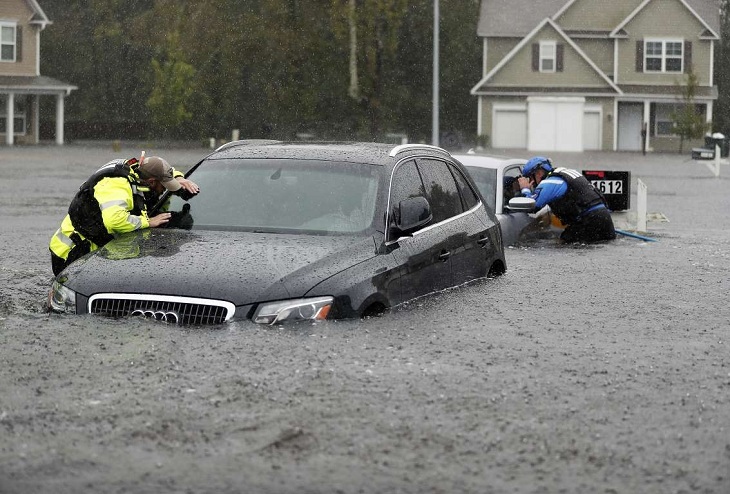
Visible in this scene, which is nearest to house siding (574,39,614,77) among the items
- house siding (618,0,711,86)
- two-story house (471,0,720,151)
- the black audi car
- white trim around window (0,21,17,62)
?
two-story house (471,0,720,151)

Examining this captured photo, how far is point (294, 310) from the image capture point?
8.16 meters

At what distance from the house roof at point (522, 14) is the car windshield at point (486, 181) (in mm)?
53569

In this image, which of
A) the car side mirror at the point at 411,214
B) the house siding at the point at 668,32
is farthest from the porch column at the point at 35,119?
the car side mirror at the point at 411,214

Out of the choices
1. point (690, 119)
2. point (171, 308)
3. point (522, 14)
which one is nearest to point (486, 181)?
point (171, 308)

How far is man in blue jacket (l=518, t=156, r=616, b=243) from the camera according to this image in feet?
53.4

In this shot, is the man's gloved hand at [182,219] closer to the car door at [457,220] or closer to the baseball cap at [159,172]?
the baseball cap at [159,172]

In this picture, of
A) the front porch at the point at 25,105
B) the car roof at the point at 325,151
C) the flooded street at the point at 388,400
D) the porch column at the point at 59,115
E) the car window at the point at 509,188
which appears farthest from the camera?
the porch column at the point at 59,115

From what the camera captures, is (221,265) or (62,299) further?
(62,299)

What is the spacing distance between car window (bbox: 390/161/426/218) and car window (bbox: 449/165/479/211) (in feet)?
2.28

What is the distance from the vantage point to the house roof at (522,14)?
6944cm

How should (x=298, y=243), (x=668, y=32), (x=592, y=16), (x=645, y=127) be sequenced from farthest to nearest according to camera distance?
(x=592, y=16) < (x=668, y=32) < (x=645, y=127) < (x=298, y=243)

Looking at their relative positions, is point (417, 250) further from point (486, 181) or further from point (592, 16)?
point (592, 16)

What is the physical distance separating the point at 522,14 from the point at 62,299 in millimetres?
64209

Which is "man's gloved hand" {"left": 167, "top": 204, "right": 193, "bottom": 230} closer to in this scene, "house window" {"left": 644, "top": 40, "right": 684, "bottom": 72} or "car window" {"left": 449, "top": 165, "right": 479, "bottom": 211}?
"car window" {"left": 449, "top": 165, "right": 479, "bottom": 211}
